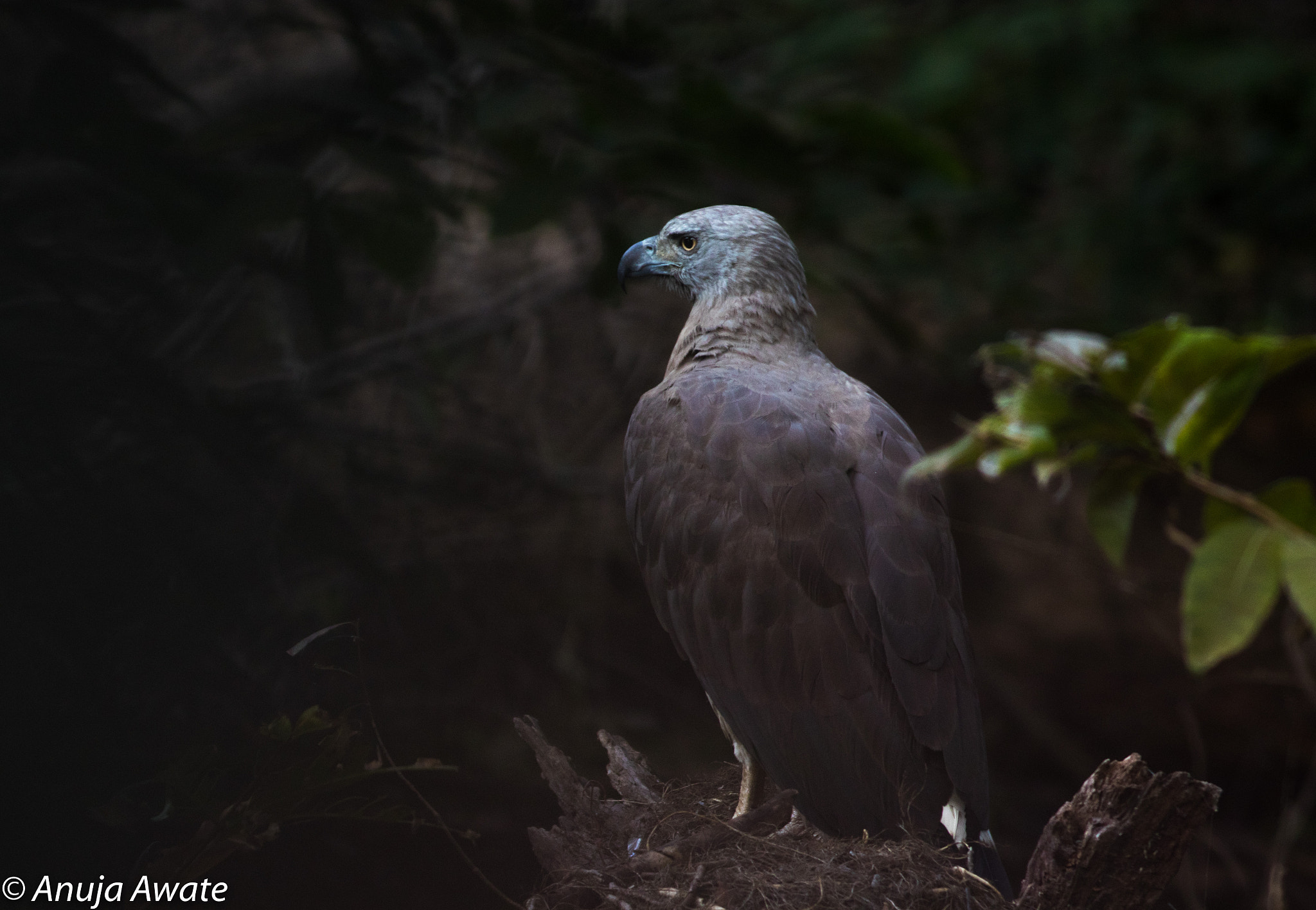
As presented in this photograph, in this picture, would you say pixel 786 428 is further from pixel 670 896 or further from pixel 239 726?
pixel 239 726

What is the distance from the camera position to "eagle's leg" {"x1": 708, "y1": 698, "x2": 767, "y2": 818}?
2154 millimetres

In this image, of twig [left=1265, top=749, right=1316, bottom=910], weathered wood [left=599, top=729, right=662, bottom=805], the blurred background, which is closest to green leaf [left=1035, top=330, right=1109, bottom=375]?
the blurred background

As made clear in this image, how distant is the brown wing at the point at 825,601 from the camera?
194 cm

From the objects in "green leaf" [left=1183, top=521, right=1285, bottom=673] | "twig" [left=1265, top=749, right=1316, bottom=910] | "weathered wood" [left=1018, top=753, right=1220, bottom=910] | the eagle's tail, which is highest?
"green leaf" [left=1183, top=521, right=1285, bottom=673]

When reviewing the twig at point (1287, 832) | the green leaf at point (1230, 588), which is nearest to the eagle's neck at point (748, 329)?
the twig at point (1287, 832)

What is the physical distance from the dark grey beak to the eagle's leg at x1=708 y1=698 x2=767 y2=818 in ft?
3.16

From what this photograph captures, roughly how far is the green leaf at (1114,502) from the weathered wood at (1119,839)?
1078 millimetres

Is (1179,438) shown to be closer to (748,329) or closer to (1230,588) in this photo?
(1230,588)

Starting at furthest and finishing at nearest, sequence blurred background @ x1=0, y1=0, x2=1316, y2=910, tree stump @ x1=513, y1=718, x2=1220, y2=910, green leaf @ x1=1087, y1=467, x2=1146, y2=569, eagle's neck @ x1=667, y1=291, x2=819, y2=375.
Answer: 1. eagle's neck @ x1=667, y1=291, x2=819, y2=375
2. tree stump @ x1=513, y1=718, x2=1220, y2=910
3. blurred background @ x1=0, y1=0, x2=1316, y2=910
4. green leaf @ x1=1087, y1=467, x2=1146, y2=569

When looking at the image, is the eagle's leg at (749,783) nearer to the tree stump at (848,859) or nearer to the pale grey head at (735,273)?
the tree stump at (848,859)

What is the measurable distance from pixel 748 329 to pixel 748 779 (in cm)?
102

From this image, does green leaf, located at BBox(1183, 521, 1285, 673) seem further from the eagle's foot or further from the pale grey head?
the pale grey head

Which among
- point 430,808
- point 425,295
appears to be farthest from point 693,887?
point 425,295

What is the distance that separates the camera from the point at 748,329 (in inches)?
92.5
